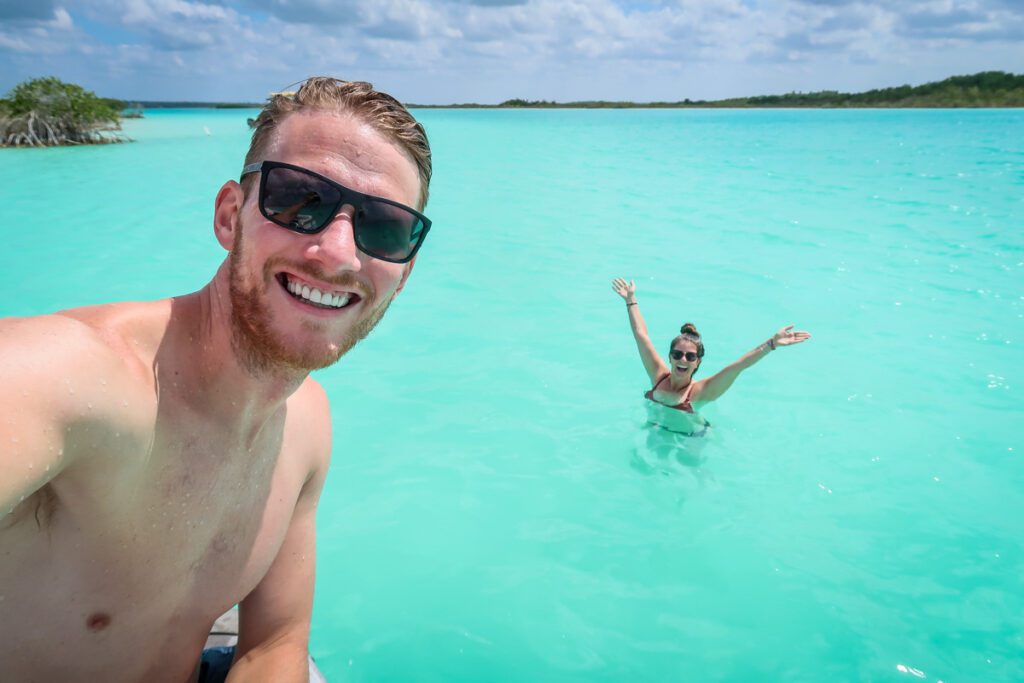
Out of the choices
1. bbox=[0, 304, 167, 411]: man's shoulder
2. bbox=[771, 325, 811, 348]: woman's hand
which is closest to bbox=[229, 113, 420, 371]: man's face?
bbox=[0, 304, 167, 411]: man's shoulder

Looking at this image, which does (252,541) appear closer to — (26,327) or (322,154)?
(26,327)

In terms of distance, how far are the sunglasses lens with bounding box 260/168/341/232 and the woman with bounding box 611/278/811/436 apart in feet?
13.7

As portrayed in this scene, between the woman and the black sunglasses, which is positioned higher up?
the black sunglasses

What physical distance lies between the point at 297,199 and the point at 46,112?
32219mm

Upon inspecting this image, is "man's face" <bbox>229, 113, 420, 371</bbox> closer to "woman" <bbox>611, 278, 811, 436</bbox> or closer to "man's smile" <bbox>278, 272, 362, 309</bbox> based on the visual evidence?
"man's smile" <bbox>278, 272, 362, 309</bbox>

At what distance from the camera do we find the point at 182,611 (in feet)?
5.30

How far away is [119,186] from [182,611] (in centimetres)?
1882

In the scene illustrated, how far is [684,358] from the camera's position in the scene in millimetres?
5348

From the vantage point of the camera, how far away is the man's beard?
1479 mm

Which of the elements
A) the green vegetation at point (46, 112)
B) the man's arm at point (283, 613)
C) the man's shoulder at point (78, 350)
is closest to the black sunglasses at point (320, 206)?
the man's shoulder at point (78, 350)

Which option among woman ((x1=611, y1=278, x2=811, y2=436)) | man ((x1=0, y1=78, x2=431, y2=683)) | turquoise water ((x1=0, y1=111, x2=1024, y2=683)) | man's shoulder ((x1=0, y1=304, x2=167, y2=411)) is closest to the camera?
man's shoulder ((x1=0, y1=304, x2=167, y2=411))

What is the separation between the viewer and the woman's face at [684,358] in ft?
17.5

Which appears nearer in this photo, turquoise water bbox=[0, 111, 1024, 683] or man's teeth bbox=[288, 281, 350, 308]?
man's teeth bbox=[288, 281, 350, 308]

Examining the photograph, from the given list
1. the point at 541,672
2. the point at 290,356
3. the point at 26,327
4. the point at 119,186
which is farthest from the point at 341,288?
the point at 119,186
